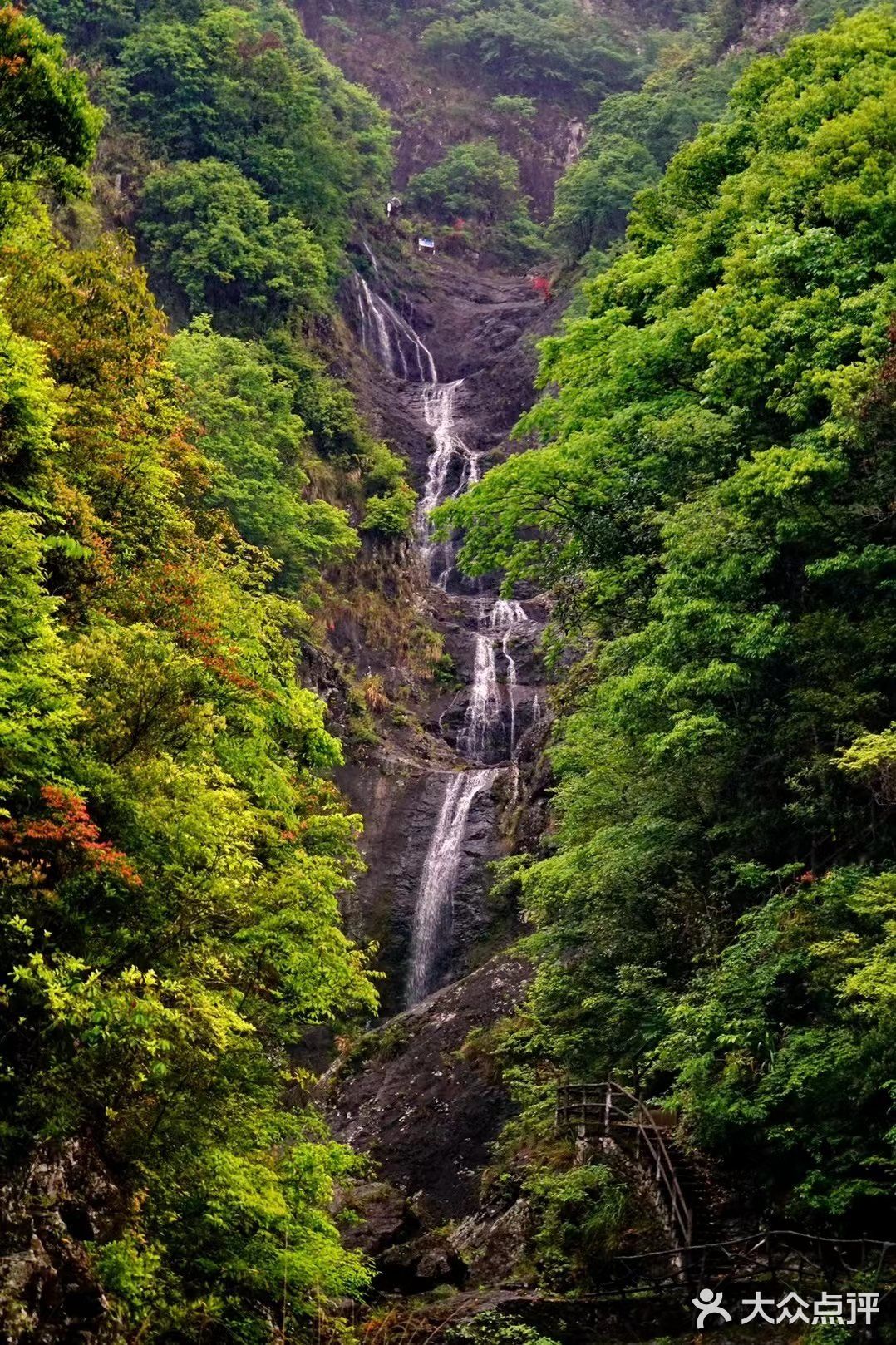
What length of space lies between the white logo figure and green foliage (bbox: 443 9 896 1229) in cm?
118

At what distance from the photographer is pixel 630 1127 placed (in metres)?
14.3

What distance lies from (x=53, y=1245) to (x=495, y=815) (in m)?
21.0

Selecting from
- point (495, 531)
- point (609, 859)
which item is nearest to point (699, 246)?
point (495, 531)

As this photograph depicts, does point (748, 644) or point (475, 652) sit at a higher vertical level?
point (475, 652)

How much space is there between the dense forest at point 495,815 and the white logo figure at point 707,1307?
3.74 feet

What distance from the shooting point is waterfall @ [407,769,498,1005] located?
2639 cm

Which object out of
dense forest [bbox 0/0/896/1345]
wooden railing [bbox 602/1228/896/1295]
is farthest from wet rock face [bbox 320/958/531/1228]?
wooden railing [bbox 602/1228/896/1295]

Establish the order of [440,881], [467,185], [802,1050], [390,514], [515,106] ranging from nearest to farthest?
[802,1050] < [440,881] < [390,514] < [467,185] < [515,106]

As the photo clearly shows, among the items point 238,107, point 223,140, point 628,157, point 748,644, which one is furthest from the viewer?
point 628,157

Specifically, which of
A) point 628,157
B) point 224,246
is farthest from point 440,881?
point 628,157

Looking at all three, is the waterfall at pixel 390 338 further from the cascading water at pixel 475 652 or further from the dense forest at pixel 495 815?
the dense forest at pixel 495 815

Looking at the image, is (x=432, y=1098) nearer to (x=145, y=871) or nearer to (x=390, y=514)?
(x=145, y=871)

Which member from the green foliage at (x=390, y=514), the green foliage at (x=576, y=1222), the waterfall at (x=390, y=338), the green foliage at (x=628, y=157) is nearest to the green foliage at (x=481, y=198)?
the green foliage at (x=628, y=157)

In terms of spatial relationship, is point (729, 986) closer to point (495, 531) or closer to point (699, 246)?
point (495, 531)
